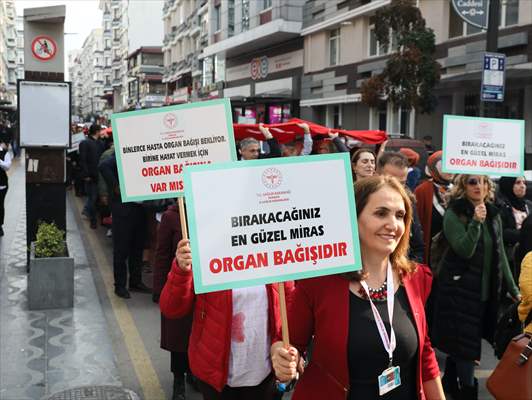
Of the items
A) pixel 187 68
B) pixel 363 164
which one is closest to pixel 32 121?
pixel 363 164

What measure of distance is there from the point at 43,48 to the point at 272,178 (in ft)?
21.2

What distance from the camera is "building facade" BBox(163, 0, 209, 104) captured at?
51.1 m

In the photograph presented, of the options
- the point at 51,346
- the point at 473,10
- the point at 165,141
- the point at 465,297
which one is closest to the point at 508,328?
the point at 465,297

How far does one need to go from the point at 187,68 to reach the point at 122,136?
54623 millimetres

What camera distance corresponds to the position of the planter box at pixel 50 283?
6762mm

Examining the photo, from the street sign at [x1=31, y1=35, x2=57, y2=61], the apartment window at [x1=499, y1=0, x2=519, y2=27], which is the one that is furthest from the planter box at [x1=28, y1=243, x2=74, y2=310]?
the apartment window at [x1=499, y1=0, x2=519, y2=27]

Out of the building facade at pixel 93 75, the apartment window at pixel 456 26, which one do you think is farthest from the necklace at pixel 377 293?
the building facade at pixel 93 75

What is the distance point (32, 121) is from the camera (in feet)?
25.9

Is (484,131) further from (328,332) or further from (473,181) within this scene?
(328,332)

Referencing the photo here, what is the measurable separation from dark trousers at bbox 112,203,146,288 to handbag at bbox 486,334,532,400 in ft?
17.3

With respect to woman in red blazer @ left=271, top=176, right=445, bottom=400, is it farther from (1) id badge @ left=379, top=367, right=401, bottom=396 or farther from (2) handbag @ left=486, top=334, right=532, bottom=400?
(2) handbag @ left=486, top=334, right=532, bottom=400

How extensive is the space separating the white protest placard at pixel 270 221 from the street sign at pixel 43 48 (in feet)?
20.8

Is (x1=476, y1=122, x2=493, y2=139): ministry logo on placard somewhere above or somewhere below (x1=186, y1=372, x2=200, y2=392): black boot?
above

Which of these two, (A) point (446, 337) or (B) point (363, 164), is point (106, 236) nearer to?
(B) point (363, 164)
